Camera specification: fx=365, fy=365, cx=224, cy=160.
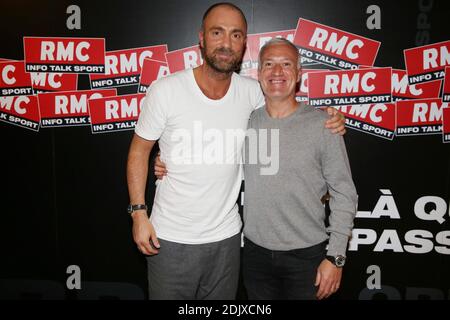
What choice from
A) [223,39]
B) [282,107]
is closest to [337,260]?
[282,107]

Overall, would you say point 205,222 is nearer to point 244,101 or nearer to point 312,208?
point 312,208

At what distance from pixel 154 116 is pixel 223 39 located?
0.43m

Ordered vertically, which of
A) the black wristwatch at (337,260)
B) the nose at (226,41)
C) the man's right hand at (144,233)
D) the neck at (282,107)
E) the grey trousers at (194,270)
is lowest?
the grey trousers at (194,270)

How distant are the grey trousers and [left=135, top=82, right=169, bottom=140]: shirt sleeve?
0.46 m

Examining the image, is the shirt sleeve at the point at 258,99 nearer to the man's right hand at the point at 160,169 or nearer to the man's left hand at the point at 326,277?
the man's right hand at the point at 160,169

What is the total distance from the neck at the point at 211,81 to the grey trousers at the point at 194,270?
0.64 metres

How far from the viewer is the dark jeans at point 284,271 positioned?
1.45 meters

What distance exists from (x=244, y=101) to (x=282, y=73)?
23 centimetres

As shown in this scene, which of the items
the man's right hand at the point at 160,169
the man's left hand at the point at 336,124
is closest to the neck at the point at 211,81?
the man's right hand at the point at 160,169

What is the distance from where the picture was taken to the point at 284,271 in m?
1.47

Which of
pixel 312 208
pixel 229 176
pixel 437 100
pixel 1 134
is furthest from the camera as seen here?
pixel 1 134

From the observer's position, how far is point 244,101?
1.63m

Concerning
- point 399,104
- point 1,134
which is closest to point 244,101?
point 399,104

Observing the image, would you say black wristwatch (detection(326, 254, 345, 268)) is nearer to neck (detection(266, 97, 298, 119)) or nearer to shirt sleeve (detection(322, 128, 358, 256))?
shirt sleeve (detection(322, 128, 358, 256))
